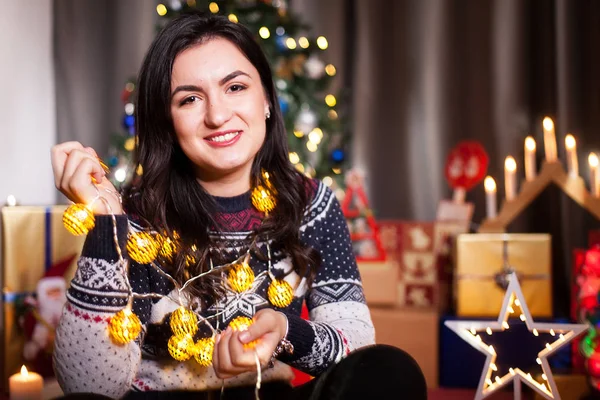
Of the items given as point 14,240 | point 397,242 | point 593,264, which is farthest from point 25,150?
point 593,264

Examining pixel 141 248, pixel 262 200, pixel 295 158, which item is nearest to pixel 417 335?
pixel 295 158

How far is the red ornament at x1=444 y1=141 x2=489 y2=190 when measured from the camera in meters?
2.78

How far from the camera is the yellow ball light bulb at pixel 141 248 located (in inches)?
46.3

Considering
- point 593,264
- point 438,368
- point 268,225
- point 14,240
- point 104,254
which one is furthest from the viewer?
point 438,368

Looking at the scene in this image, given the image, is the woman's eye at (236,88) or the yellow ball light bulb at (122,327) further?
the woman's eye at (236,88)

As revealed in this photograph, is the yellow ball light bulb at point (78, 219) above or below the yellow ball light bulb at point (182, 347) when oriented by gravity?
above

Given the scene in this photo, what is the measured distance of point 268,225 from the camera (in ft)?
4.46

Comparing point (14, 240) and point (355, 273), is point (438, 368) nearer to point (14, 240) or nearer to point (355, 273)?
point (355, 273)

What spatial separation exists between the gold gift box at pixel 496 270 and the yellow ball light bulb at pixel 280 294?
129 centimetres

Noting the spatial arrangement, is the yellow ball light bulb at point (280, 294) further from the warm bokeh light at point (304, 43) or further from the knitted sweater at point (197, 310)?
the warm bokeh light at point (304, 43)

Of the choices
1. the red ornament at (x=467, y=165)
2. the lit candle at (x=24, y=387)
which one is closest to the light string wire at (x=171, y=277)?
the lit candle at (x=24, y=387)

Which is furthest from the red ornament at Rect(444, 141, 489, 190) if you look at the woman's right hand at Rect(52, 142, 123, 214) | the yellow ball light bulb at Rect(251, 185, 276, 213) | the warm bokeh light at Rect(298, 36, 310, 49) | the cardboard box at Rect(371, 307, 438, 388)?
the woman's right hand at Rect(52, 142, 123, 214)

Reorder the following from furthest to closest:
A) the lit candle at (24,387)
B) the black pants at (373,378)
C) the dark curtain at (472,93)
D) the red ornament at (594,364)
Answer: the dark curtain at (472,93) → the red ornament at (594,364) → the lit candle at (24,387) → the black pants at (373,378)

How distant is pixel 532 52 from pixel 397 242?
3.64 feet
